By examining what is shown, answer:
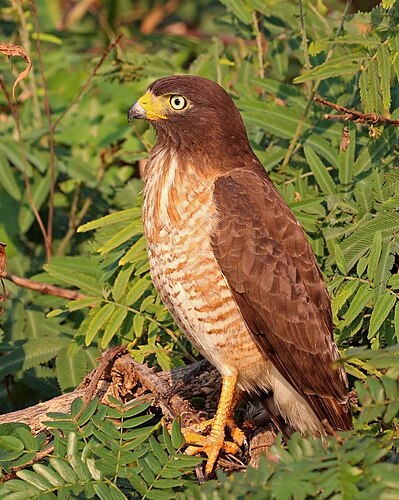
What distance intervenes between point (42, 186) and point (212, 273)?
2.82 meters

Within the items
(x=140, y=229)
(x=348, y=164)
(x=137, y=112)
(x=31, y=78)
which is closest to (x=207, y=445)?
(x=140, y=229)

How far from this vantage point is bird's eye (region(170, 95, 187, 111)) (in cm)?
532

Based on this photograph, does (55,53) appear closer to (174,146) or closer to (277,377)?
(174,146)

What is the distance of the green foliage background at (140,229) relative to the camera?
3793mm

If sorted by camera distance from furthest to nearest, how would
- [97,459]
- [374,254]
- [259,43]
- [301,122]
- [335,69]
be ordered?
1. [259,43]
2. [301,122]
3. [335,69]
4. [374,254]
5. [97,459]

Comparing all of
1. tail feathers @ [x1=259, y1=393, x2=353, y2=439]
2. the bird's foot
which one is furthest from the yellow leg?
tail feathers @ [x1=259, y1=393, x2=353, y2=439]

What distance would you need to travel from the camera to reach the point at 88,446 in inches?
164

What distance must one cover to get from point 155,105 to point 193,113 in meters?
0.21

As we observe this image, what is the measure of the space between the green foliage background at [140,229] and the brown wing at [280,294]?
0.22 m

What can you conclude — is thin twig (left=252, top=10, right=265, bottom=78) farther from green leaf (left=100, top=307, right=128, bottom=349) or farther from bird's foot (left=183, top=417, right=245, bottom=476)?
bird's foot (left=183, top=417, right=245, bottom=476)

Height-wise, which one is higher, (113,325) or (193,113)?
(193,113)

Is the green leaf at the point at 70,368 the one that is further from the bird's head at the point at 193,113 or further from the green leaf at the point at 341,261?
the green leaf at the point at 341,261

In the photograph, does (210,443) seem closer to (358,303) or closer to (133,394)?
(133,394)

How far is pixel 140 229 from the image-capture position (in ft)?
19.2
